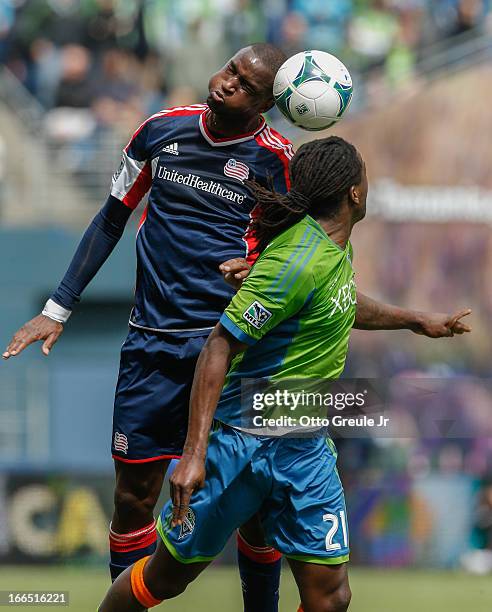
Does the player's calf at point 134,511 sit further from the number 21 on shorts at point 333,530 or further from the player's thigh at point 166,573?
the number 21 on shorts at point 333,530

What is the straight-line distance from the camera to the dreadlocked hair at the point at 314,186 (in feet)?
13.2

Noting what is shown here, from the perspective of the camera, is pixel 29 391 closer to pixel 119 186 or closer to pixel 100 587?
pixel 100 587

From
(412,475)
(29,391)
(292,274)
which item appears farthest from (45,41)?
(292,274)

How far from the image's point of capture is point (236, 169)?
15.4 feet

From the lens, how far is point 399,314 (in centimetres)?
470

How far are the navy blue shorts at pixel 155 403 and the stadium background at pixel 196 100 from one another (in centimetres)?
609

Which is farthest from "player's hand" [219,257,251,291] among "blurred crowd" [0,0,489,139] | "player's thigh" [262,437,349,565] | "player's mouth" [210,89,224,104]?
"blurred crowd" [0,0,489,139]

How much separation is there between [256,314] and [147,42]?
1004 centimetres

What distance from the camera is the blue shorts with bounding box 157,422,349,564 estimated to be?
13.1 feet

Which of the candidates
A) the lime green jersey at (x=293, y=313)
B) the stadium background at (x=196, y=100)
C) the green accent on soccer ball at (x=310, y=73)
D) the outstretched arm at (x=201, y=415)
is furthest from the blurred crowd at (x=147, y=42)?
the outstretched arm at (x=201, y=415)

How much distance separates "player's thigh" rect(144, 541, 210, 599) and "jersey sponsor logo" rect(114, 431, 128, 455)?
686 mm

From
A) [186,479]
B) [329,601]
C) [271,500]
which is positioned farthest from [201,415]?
[329,601]

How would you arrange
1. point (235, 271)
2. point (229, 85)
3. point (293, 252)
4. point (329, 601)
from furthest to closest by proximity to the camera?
point (229, 85), point (235, 271), point (329, 601), point (293, 252)

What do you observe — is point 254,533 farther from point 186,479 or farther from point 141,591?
point 186,479
